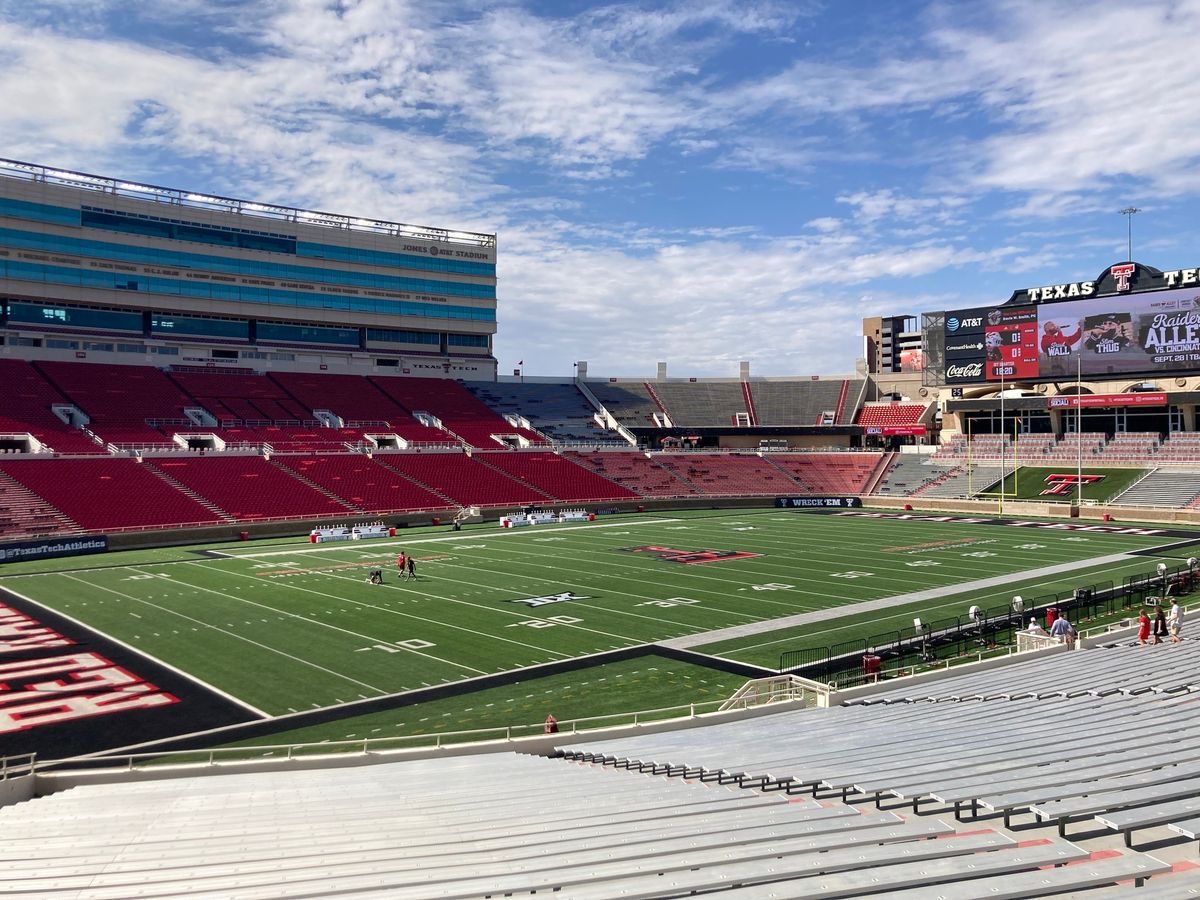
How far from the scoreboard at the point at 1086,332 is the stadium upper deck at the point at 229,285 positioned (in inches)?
1745

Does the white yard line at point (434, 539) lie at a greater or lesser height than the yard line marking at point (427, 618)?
greater

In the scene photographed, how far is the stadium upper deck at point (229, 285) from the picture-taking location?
64.9 meters

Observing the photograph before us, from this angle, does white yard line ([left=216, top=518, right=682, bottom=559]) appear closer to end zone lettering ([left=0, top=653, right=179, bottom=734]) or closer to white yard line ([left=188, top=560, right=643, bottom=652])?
white yard line ([left=188, top=560, right=643, bottom=652])

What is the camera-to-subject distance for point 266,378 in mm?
74312

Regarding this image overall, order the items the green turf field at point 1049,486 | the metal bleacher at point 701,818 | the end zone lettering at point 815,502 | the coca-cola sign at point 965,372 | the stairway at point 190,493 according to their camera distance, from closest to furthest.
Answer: the metal bleacher at point 701,818 → the stairway at point 190,493 → the green turf field at point 1049,486 → the end zone lettering at point 815,502 → the coca-cola sign at point 965,372

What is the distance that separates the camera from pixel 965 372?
73.3 meters

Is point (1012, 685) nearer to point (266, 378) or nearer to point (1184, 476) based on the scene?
point (1184, 476)

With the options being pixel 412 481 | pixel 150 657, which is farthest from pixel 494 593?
pixel 412 481

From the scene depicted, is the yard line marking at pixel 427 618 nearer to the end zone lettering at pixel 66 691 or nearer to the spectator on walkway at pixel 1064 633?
the end zone lettering at pixel 66 691

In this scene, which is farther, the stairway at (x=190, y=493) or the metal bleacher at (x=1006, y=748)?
the stairway at (x=190, y=493)

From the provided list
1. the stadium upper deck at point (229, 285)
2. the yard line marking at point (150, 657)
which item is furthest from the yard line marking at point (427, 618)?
the stadium upper deck at point (229, 285)

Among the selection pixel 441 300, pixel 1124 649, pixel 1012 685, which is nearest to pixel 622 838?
pixel 1012 685

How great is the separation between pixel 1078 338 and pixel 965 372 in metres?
9.44

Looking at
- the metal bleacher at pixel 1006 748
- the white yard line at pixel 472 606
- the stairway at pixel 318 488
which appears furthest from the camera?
the stairway at pixel 318 488
